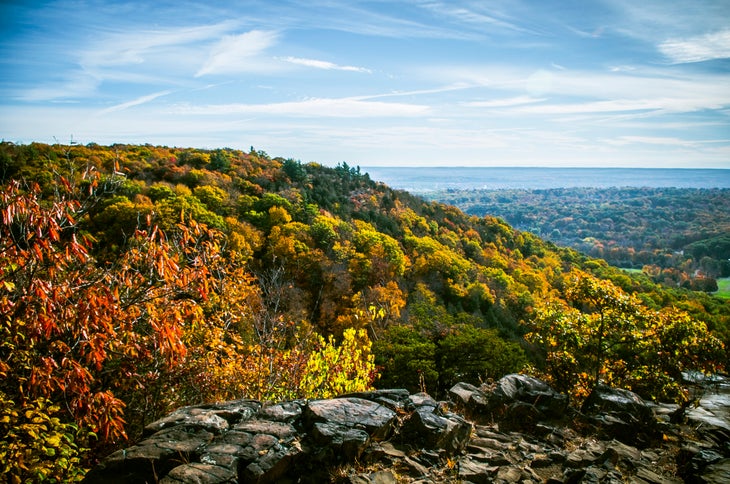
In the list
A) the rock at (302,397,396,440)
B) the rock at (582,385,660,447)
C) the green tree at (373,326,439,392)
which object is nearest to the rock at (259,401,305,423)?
the rock at (302,397,396,440)

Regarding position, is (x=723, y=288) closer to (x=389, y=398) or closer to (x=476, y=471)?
(x=389, y=398)

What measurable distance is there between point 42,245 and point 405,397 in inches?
273

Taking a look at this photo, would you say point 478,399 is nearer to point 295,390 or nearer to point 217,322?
point 295,390

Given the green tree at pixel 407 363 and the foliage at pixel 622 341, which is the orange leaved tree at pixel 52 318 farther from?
the foliage at pixel 622 341

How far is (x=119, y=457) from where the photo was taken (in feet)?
18.1

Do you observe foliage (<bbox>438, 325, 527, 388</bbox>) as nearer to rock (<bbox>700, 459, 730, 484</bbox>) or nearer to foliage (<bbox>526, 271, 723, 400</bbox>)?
foliage (<bbox>526, 271, 723, 400</bbox>)

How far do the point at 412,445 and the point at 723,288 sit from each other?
116801 millimetres

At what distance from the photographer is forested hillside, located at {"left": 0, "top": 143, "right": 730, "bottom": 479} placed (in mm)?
5594

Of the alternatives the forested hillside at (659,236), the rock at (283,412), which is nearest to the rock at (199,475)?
the rock at (283,412)

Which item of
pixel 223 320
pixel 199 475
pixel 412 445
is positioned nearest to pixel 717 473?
pixel 412 445

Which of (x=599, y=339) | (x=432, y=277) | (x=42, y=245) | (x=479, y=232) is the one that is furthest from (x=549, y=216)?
(x=42, y=245)

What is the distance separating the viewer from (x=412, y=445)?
7352mm

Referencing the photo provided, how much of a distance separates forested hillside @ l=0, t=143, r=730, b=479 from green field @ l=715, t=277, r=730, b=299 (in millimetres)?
48646

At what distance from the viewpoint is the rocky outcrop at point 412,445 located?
5758mm
